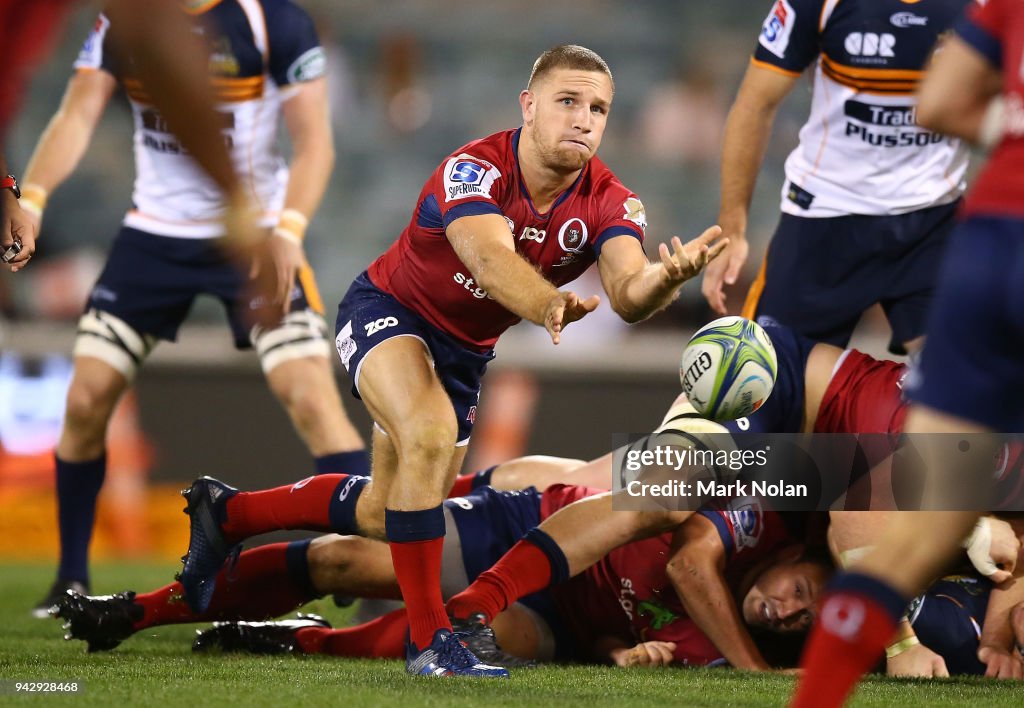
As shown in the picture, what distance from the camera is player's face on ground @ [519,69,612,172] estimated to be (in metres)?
4.32

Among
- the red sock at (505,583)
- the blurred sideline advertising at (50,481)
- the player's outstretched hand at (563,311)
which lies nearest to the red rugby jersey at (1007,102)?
the player's outstretched hand at (563,311)

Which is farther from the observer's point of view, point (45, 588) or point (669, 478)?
point (45, 588)

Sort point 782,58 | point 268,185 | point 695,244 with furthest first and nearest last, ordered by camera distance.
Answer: point 268,185
point 782,58
point 695,244

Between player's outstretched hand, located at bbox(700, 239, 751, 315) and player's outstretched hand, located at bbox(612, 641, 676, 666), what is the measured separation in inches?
58.2

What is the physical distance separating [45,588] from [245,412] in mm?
2782

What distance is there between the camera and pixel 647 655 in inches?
178

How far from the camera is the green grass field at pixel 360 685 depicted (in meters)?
3.45

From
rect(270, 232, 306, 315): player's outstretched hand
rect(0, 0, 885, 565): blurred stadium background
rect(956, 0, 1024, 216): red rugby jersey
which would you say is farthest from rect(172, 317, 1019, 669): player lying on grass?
rect(0, 0, 885, 565): blurred stadium background

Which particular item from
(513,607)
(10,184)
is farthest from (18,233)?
(513,607)

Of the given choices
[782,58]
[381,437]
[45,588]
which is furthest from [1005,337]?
[45,588]

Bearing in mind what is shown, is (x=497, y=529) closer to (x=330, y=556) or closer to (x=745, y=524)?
(x=330, y=556)

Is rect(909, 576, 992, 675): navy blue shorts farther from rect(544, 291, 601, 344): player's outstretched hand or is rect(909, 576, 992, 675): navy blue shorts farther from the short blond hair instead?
the short blond hair

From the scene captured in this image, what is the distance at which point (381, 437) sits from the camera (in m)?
4.49

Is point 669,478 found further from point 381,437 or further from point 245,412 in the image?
point 245,412
